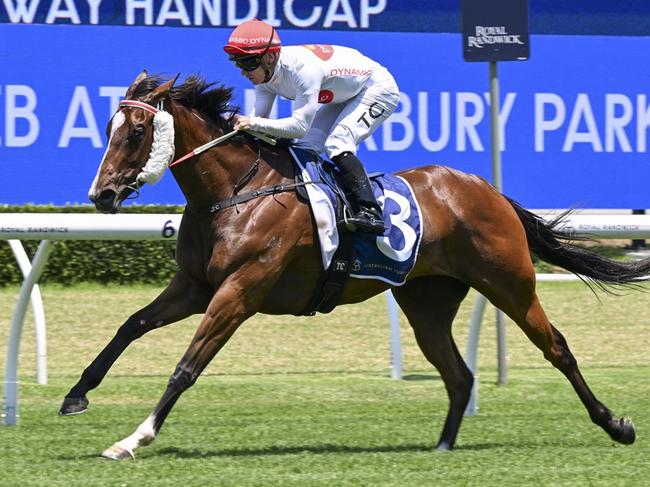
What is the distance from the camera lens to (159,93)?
18.0ft

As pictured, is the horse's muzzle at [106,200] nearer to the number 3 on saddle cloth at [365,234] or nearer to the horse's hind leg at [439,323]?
the number 3 on saddle cloth at [365,234]

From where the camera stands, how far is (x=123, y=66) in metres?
11.2

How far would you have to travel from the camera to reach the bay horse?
5.38m

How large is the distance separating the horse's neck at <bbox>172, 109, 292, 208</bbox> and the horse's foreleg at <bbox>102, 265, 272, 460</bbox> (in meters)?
0.40

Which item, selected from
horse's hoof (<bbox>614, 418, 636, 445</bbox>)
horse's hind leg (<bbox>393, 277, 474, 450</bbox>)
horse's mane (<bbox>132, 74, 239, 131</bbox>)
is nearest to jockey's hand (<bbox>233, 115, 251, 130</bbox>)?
horse's mane (<bbox>132, 74, 239, 131</bbox>)

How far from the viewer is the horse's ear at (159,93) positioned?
5465mm

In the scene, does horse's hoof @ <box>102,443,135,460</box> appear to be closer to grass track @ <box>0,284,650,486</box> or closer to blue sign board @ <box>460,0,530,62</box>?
grass track @ <box>0,284,650,486</box>

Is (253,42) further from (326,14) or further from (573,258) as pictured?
(326,14)

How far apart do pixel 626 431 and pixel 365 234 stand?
4.86 ft

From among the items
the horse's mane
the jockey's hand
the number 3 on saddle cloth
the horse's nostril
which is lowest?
the number 3 on saddle cloth

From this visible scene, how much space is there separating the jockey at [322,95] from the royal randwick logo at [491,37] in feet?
5.74

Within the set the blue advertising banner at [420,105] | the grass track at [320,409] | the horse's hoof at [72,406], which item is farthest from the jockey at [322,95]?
the blue advertising banner at [420,105]

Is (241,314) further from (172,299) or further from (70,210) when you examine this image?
(70,210)

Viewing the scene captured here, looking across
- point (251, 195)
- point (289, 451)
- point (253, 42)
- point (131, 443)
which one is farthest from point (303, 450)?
point (253, 42)
